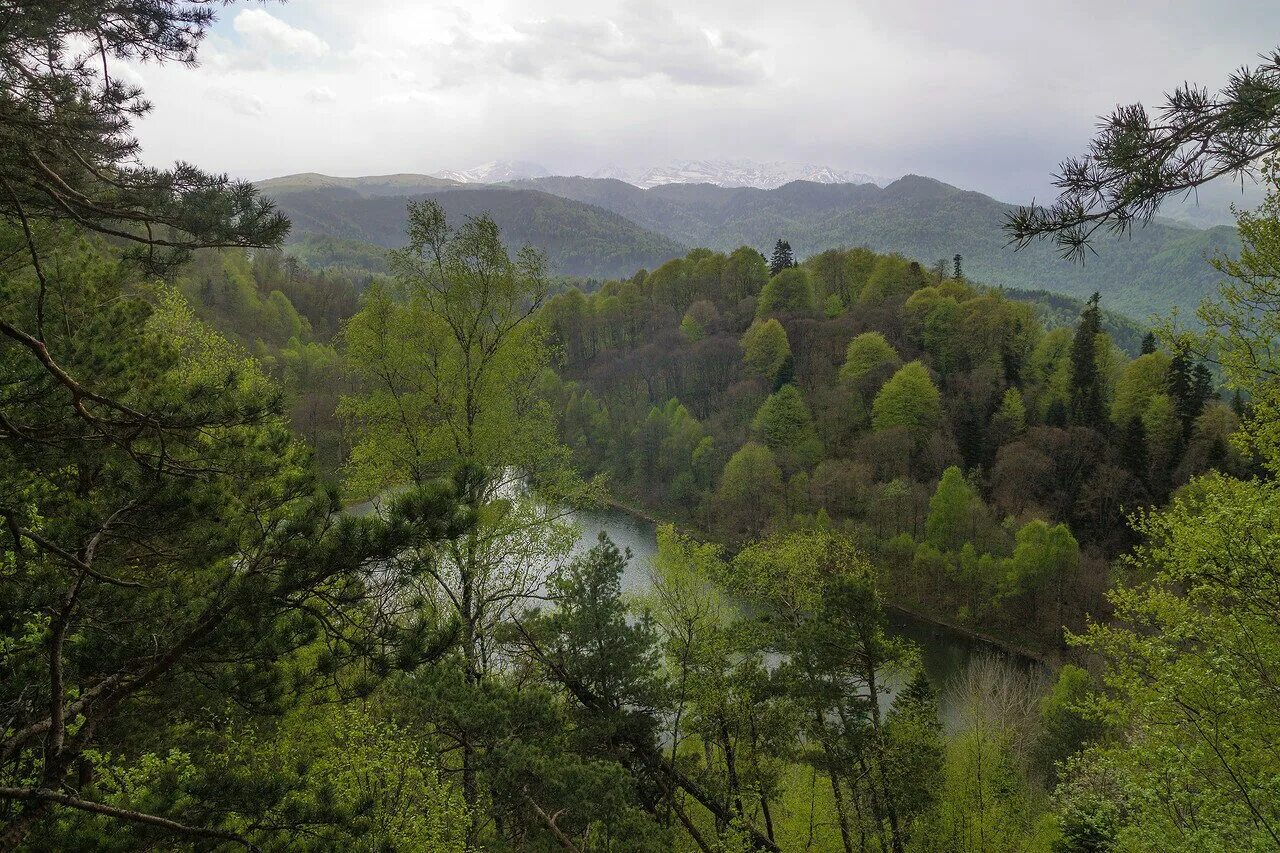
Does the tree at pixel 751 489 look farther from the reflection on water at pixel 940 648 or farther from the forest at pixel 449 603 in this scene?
the forest at pixel 449 603

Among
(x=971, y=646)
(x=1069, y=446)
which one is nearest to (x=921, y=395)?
(x=1069, y=446)

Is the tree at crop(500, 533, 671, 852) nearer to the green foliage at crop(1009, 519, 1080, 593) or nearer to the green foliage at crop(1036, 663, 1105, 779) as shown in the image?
the green foliage at crop(1036, 663, 1105, 779)

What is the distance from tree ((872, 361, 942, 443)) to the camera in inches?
1594

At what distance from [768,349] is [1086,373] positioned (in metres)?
19.8

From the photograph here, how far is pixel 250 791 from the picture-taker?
157 inches

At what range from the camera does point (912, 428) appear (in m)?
40.2

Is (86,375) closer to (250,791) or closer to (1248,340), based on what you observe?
(250,791)

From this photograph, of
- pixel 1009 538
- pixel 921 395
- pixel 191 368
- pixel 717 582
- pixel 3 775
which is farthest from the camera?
pixel 921 395

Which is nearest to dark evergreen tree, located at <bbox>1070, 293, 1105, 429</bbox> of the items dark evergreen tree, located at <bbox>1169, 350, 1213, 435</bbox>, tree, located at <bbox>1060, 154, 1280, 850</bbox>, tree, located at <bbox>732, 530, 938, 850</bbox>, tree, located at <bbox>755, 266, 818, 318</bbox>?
dark evergreen tree, located at <bbox>1169, 350, 1213, 435</bbox>

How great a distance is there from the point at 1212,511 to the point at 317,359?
49.3 metres

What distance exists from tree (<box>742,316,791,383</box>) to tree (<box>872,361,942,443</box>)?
988 cm

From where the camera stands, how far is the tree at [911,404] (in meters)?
40.5

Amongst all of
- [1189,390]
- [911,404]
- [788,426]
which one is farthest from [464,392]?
[1189,390]

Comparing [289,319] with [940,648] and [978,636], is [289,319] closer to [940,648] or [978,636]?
[940,648]
